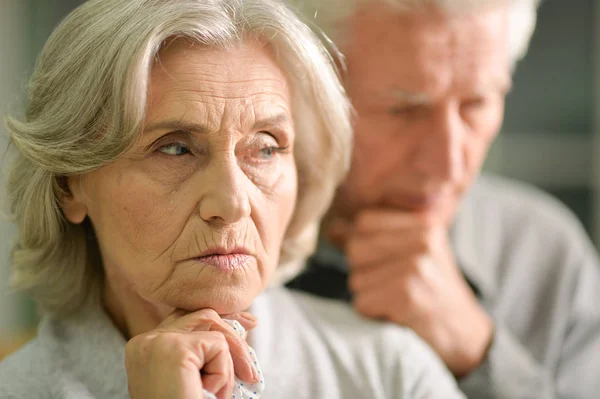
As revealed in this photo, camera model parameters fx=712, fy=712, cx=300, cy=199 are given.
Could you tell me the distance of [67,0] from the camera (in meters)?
2.17

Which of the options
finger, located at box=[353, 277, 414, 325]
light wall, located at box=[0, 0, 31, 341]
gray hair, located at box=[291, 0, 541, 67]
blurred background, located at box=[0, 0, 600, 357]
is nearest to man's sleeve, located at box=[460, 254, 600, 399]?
finger, located at box=[353, 277, 414, 325]

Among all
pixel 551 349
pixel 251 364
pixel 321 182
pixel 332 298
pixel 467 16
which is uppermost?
pixel 467 16

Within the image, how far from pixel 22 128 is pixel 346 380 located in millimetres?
571

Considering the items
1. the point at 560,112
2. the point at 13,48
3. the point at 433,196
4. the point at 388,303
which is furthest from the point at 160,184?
the point at 560,112

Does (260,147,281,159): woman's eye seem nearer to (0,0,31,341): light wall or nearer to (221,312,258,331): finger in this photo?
(221,312,258,331): finger

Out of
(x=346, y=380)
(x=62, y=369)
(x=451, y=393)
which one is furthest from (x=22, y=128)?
(x=451, y=393)

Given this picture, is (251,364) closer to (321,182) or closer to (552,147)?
(321,182)

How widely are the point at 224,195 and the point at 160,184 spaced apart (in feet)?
0.26

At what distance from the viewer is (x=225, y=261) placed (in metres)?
0.83

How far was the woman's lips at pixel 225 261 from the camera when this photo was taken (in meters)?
0.83

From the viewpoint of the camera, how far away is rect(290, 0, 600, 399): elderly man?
51.8 inches

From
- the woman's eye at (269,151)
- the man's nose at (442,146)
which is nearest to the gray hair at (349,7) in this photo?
Answer: the man's nose at (442,146)

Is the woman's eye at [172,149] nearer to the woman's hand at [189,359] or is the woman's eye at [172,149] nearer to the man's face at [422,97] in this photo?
the woman's hand at [189,359]

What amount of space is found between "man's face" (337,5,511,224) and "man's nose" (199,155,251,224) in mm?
587
